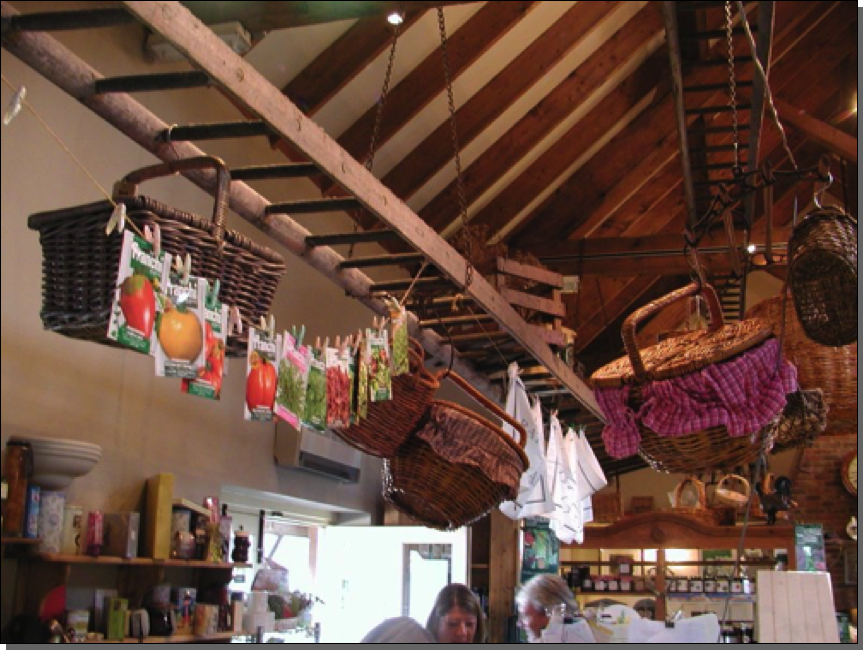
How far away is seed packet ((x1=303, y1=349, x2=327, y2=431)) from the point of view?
2443mm

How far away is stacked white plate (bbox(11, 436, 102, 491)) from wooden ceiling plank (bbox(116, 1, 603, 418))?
1.01m

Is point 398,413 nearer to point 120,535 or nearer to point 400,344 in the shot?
point 400,344

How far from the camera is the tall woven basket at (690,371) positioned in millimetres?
Result: 2600

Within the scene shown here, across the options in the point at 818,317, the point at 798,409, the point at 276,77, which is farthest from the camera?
the point at 276,77

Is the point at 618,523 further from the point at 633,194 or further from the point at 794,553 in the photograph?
the point at 633,194

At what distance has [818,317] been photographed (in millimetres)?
2527

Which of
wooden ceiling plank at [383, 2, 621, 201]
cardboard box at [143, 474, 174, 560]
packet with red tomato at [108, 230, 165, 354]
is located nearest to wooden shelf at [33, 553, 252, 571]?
cardboard box at [143, 474, 174, 560]

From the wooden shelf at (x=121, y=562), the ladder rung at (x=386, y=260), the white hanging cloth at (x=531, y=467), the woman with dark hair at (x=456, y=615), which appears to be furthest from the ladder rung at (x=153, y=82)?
the white hanging cloth at (x=531, y=467)

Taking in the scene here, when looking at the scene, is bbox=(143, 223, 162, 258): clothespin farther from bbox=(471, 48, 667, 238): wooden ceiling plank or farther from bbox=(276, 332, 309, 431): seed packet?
bbox=(471, 48, 667, 238): wooden ceiling plank

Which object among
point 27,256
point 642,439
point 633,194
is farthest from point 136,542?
point 633,194

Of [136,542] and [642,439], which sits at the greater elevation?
[642,439]

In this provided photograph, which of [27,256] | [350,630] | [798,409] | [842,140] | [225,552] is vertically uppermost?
[842,140]

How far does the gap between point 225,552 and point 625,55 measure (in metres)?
4.30

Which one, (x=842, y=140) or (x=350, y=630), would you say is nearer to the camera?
(x=350, y=630)
